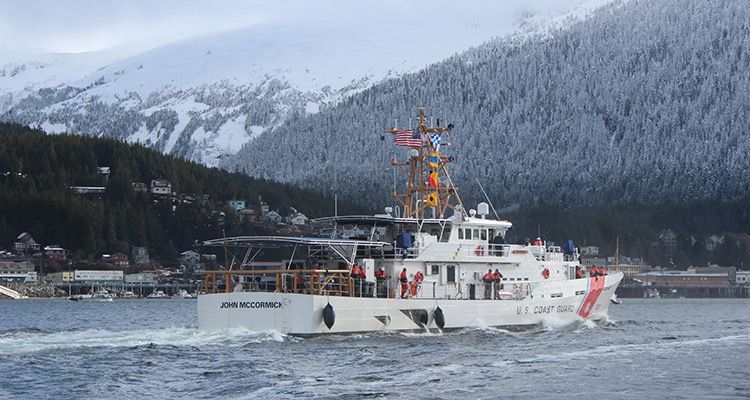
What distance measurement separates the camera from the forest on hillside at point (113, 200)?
150125 millimetres

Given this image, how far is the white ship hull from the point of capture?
37.0 meters

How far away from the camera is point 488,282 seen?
4281 centimetres

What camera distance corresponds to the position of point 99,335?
3950 cm

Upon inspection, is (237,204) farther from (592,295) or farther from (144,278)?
(592,295)

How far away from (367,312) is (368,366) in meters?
7.11

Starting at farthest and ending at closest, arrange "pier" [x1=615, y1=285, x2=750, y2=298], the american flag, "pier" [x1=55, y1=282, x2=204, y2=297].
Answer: "pier" [x1=615, y1=285, x2=750, y2=298]
"pier" [x1=55, y1=282, x2=204, y2=297]
the american flag

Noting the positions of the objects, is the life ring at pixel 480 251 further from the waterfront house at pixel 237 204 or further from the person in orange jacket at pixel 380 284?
the waterfront house at pixel 237 204

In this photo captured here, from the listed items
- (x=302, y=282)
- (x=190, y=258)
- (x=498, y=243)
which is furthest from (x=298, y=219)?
(x=302, y=282)

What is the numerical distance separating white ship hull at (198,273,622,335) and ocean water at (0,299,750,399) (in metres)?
0.46

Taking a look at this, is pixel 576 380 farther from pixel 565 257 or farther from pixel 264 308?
pixel 565 257

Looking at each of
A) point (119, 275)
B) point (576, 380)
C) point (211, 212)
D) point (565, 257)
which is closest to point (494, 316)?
point (565, 257)

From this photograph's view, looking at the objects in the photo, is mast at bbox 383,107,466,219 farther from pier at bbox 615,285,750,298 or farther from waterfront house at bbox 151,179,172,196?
waterfront house at bbox 151,179,172,196

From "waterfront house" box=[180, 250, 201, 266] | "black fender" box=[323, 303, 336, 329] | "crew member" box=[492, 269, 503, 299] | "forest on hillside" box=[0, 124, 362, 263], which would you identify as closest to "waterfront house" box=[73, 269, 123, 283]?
"forest on hillside" box=[0, 124, 362, 263]

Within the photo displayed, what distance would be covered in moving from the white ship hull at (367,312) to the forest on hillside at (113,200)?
112 m
